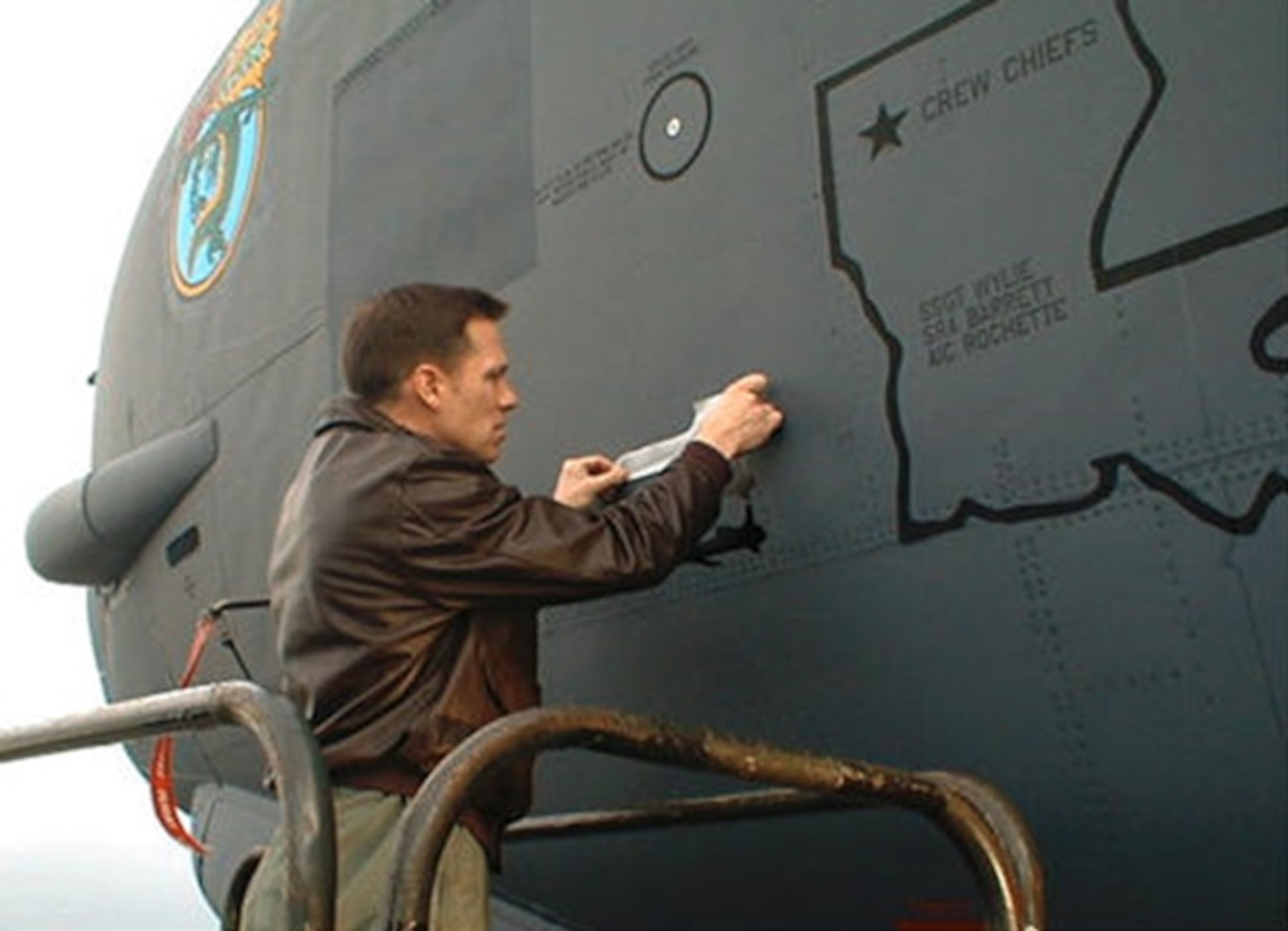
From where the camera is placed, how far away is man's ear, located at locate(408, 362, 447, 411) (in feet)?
8.42

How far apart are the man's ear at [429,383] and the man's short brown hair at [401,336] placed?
11mm

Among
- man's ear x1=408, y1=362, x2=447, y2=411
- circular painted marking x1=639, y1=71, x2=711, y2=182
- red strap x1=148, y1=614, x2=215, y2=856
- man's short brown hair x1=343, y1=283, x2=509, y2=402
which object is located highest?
circular painted marking x1=639, y1=71, x2=711, y2=182

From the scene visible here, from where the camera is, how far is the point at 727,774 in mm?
2053

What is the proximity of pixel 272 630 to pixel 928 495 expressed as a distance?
2425 millimetres

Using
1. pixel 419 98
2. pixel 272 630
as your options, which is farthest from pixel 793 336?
pixel 272 630

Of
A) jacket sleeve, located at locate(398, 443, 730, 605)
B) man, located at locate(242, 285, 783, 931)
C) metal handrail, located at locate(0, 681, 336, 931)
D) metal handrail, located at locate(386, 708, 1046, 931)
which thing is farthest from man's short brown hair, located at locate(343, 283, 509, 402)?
metal handrail, located at locate(386, 708, 1046, 931)

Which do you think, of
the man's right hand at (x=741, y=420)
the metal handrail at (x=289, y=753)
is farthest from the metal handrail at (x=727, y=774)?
the man's right hand at (x=741, y=420)

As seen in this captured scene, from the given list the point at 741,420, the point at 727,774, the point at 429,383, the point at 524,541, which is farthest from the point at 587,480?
the point at 727,774

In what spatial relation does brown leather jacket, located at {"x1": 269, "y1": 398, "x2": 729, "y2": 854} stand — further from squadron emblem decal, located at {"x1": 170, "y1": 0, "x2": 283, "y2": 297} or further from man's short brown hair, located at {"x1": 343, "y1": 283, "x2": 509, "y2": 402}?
squadron emblem decal, located at {"x1": 170, "y1": 0, "x2": 283, "y2": 297}

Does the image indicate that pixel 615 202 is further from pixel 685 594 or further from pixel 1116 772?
pixel 1116 772

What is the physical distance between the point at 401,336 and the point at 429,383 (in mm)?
94

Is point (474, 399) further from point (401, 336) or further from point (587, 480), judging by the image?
point (587, 480)

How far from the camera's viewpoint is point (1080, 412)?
238 cm

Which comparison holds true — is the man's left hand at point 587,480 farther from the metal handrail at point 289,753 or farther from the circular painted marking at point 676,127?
the metal handrail at point 289,753
